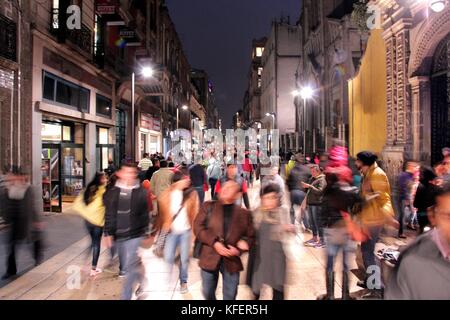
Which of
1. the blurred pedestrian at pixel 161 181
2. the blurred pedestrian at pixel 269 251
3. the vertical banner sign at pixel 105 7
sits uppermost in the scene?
the vertical banner sign at pixel 105 7

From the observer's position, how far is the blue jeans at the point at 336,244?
527 centimetres

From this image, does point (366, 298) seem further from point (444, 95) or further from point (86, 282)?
point (444, 95)

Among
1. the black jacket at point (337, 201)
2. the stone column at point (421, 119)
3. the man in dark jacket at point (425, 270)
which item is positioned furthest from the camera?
the stone column at point (421, 119)

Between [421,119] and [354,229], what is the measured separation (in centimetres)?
949

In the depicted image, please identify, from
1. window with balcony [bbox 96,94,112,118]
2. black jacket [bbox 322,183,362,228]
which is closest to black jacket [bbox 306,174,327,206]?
black jacket [bbox 322,183,362,228]

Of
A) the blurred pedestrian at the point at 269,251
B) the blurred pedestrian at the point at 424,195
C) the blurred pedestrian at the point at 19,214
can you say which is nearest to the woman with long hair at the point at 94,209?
the blurred pedestrian at the point at 19,214

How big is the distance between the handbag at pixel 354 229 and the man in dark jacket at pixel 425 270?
274 cm

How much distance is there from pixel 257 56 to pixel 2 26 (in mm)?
82972

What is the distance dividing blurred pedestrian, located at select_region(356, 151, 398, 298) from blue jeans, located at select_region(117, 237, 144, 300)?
299 cm

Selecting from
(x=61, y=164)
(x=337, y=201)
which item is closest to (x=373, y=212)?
(x=337, y=201)

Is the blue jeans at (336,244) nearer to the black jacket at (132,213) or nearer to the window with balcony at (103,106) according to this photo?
the black jacket at (132,213)

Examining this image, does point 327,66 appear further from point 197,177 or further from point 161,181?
point 161,181

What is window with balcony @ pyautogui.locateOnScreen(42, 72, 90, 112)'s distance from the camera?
43.9 ft

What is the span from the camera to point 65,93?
48.8ft
